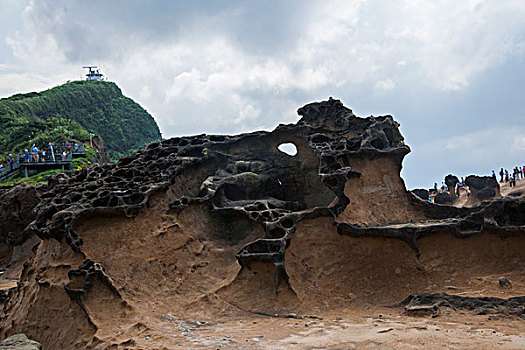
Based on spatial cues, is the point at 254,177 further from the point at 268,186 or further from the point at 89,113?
the point at 89,113

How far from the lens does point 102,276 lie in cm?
873

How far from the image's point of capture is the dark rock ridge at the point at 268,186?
9125mm

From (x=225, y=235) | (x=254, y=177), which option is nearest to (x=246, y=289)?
(x=225, y=235)

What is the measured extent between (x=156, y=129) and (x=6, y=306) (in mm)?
57590

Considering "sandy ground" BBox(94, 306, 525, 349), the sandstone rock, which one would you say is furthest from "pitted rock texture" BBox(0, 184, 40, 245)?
the sandstone rock

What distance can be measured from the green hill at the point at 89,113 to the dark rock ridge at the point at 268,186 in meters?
29.2

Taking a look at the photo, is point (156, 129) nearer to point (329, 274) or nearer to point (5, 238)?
point (5, 238)

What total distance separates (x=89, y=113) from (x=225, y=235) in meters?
51.7

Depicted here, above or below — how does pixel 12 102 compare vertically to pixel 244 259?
above

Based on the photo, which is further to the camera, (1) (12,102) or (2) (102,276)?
(1) (12,102)

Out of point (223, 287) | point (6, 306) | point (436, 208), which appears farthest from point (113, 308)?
point (436, 208)

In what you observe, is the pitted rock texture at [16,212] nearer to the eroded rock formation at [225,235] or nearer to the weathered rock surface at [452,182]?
the eroded rock formation at [225,235]

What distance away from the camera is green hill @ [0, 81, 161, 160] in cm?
4347

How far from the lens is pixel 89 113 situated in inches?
2242
